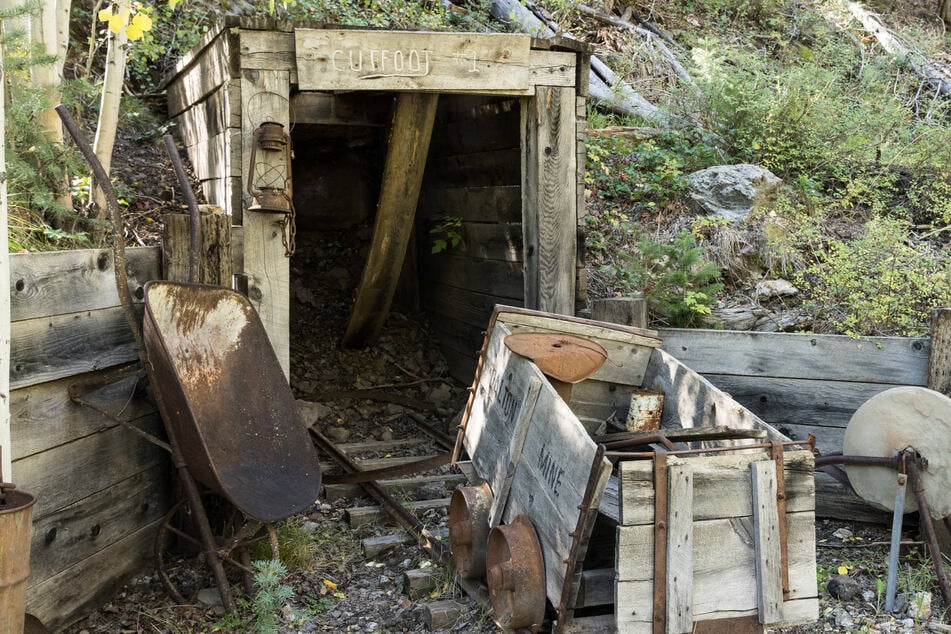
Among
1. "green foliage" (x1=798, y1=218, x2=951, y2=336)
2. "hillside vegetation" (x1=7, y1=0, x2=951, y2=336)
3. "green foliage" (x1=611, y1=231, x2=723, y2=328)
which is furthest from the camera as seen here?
"green foliage" (x1=611, y1=231, x2=723, y2=328)

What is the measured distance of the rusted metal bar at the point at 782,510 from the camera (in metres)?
2.87

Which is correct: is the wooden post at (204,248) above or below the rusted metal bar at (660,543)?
above

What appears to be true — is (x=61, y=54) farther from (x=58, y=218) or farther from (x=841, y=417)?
(x=841, y=417)

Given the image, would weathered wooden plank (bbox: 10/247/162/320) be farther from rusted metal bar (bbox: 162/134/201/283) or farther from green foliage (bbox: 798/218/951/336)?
green foliage (bbox: 798/218/951/336)

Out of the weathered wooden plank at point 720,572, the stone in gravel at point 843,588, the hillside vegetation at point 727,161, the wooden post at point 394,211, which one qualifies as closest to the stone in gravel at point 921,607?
the stone in gravel at point 843,588

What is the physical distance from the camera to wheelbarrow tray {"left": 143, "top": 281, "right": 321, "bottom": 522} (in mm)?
3344

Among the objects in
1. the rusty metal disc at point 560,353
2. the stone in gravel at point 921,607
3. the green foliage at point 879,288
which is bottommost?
the stone in gravel at point 921,607

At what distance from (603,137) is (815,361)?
11.4 ft

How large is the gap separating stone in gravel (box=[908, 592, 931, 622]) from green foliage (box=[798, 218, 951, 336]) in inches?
59.3

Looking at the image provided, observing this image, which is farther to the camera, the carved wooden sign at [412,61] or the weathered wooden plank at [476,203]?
the weathered wooden plank at [476,203]

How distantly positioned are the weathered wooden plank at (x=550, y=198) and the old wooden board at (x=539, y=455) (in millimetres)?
1065

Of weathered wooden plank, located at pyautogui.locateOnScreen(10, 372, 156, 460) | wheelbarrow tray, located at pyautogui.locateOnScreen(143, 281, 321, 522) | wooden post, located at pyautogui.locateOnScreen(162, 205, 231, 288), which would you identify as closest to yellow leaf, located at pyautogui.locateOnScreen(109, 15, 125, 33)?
wooden post, located at pyautogui.locateOnScreen(162, 205, 231, 288)

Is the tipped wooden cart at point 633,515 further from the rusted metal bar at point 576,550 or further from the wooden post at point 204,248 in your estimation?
the wooden post at point 204,248

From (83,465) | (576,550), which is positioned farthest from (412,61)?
(576,550)
